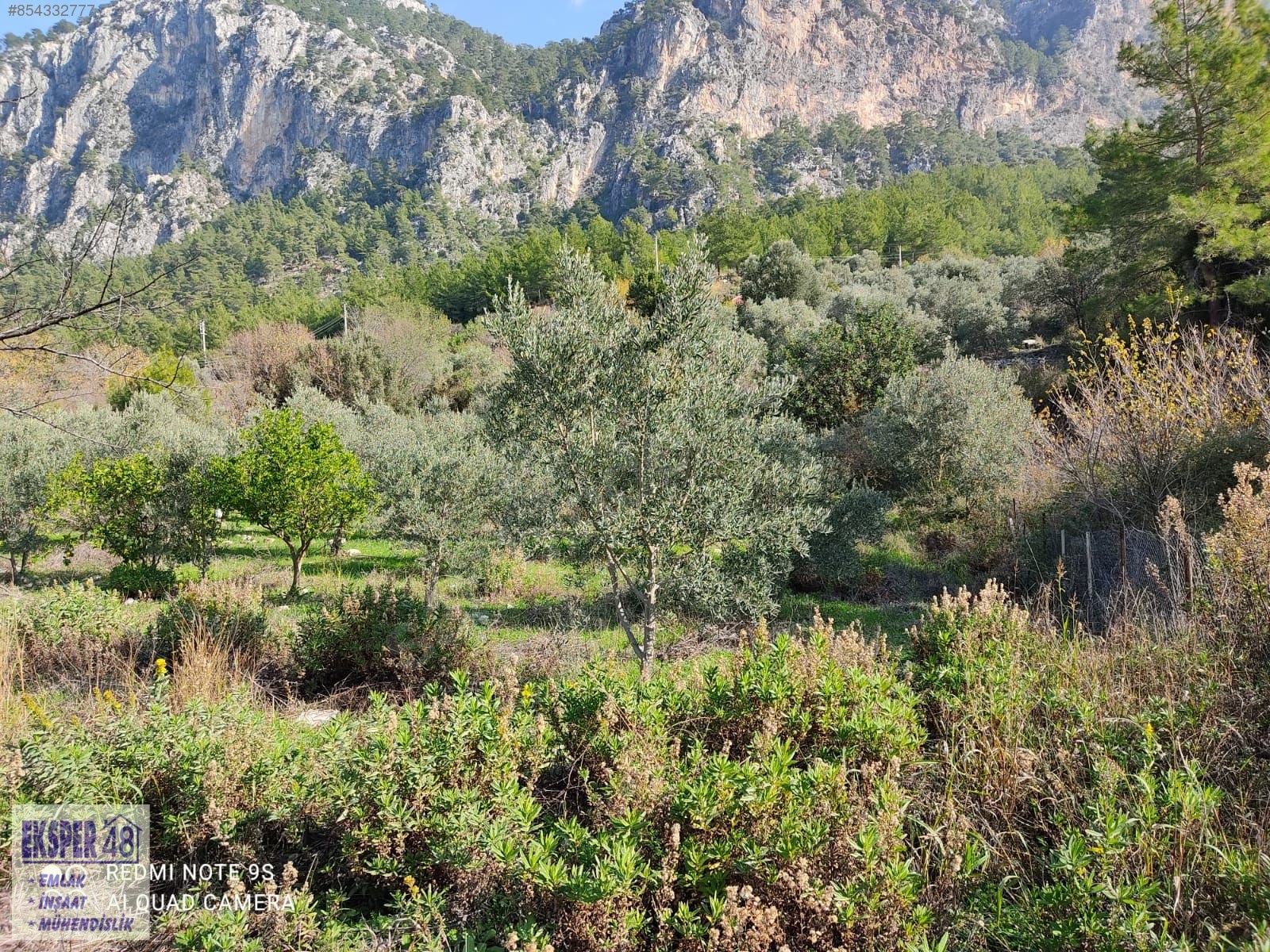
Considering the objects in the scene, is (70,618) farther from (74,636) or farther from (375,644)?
(375,644)

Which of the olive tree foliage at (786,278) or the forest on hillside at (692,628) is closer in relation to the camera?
the forest on hillside at (692,628)

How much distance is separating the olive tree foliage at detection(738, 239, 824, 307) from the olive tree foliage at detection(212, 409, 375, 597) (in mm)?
25540

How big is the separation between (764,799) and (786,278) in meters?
33.2

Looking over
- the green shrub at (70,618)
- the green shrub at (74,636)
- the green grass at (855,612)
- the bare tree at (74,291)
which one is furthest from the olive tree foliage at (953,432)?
the green shrub at (70,618)

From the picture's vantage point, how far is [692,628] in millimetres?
9367

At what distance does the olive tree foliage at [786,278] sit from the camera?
3294cm

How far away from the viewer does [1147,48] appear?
47.8ft

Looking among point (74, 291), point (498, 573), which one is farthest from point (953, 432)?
point (74, 291)

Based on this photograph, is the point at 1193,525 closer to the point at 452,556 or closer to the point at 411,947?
the point at 411,947

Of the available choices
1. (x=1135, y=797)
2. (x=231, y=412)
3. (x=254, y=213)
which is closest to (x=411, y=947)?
(x=1135, y=797)

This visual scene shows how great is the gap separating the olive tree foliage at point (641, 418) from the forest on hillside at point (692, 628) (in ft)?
0.13

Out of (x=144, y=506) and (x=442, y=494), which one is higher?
(x=442, y=494)

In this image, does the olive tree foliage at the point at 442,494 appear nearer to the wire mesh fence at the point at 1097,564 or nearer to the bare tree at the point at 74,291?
the bare tree at the point at 74,291

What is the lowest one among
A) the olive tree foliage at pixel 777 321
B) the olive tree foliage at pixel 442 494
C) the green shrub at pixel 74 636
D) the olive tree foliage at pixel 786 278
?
the green shrub at pixel 74 636
